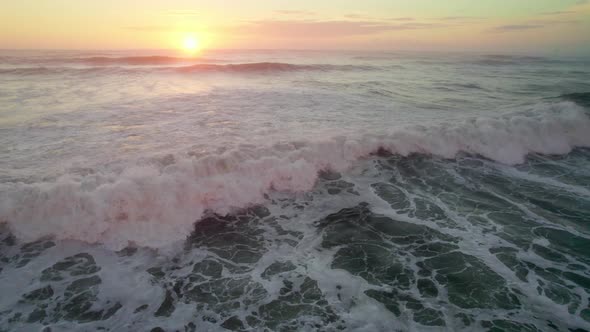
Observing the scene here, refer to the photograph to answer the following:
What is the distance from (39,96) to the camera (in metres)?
14.5

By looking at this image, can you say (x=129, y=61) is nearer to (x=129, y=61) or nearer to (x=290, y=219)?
(x=129, y=61)

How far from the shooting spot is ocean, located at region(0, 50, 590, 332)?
4.59m

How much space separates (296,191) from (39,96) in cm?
1370

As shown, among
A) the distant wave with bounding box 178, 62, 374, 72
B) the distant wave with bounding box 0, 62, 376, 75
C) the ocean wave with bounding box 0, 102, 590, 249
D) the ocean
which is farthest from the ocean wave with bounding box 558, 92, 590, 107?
the distant wave with bounding box 178, 62, 374, 72

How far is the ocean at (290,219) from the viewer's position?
4590 mm

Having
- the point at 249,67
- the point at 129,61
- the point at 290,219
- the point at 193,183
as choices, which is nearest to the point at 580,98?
the point at 290,219

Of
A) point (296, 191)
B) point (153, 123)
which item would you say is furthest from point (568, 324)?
point (153, 123)

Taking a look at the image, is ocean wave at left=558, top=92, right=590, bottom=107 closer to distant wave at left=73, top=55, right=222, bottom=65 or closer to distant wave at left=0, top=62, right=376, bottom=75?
distant wave at left=0, top=62, right=376, bottom=75

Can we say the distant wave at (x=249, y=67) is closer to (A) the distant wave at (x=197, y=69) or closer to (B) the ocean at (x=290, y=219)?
(A) the distant wave at (x=197, y=69)

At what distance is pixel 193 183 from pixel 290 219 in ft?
7.87

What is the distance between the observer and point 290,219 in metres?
6.88

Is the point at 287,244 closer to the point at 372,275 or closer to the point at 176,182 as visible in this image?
the point at 372,275

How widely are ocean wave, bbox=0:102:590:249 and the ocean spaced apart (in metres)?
0.04

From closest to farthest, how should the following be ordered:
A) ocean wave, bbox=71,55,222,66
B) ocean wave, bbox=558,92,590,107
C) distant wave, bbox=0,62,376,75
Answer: ocean wave, bbox=558,92,590,107
distant wave, bbox=0,62,376,75
ocean wave, bbox=71,55,222,66
